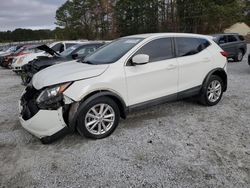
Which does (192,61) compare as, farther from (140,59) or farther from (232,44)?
(232,44)

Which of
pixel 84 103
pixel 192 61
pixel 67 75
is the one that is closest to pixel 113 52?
pixel 67 75

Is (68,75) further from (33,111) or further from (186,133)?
(186,133)

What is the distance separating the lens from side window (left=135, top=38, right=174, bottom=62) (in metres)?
4.21

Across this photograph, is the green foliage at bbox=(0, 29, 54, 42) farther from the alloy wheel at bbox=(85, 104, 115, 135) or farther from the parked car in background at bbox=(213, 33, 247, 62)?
the alloy wheel at bbox=(85, 104, 115, 135)

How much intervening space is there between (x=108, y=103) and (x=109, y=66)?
0.59 m

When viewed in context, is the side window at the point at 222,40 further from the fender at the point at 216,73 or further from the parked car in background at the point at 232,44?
the fender at the point at 216,73

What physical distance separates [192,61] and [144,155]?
237cm

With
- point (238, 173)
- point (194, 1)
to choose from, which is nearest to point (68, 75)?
point (238, 173)

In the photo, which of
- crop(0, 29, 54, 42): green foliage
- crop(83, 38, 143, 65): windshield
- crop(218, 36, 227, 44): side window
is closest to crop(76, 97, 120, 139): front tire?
crop(83, 38, 143, 65): windshield

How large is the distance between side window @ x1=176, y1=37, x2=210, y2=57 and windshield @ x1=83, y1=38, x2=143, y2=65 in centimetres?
87

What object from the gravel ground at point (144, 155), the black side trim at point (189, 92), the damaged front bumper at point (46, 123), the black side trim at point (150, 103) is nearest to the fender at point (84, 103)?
the damaged front bumper at point (46, 123)

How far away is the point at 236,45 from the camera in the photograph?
12.3 meters

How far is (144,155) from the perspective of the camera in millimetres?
3271

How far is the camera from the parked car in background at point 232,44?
1183 centimetres
